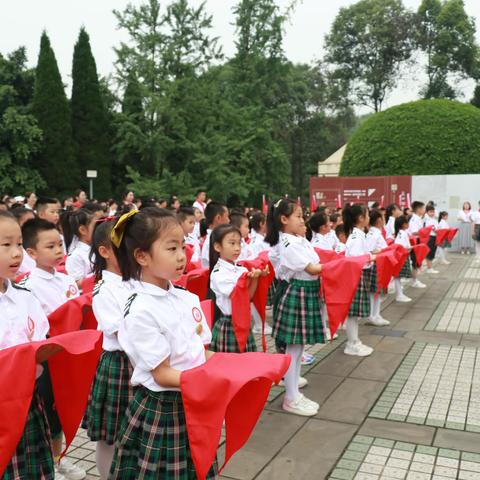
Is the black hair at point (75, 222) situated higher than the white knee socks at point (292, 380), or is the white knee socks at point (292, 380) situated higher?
the black hair at point (75, 222)

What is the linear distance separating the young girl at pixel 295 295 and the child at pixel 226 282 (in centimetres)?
39

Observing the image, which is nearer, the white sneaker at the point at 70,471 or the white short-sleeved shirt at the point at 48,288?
the white short-sleeved shirt at the point at 48,288

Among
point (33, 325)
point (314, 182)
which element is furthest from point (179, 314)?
point (314, 182)

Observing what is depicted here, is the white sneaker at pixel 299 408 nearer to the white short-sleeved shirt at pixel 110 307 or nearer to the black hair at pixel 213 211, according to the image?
the white short-sleeved shirt at pixel 110 307

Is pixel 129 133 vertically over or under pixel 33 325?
over

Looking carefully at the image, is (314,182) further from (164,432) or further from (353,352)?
(164,432)

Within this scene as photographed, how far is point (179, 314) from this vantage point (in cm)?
225

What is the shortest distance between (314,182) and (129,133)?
955 centimetres

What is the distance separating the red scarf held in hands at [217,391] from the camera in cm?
204

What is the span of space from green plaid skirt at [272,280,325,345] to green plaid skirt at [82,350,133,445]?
6.07 ft

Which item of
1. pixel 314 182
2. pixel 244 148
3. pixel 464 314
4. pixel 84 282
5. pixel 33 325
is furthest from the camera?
pixel 244 148

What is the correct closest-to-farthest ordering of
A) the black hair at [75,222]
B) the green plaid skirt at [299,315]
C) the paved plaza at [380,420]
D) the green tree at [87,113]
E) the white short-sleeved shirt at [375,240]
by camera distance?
the paved plaza at [380,420]
the green plaid skirt at [299,315]
the black hair at [75,222]
the white short-sleeved shirt at [375,240]
the green tree at [87,113]

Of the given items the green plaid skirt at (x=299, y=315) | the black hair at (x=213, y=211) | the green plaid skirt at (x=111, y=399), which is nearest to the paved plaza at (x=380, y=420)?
the green plaid skirt at (x=299, y=315)

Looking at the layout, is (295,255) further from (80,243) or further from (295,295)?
(80,243)
